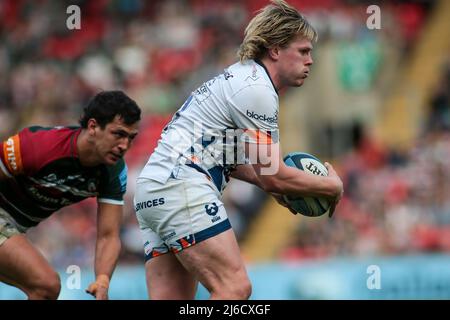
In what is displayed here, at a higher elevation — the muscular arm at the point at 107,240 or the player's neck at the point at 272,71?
the player's neck at the point at 272,71

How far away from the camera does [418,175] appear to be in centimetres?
1358

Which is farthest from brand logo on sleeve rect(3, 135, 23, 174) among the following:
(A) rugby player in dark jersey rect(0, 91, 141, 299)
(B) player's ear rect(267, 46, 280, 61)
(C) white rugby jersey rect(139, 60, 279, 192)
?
(B) player's ear rect(267, 46, 280, 61)

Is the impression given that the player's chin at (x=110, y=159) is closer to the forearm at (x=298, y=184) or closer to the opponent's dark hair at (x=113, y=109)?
the opponent's dark hair at (x=113, y=109)

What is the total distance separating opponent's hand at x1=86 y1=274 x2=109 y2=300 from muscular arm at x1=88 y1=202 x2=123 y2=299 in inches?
4.8

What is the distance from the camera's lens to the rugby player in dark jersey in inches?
264

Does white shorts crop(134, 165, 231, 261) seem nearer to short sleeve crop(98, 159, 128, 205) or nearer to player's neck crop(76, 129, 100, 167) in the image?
player's neck crop(76, 129, 100, 167)

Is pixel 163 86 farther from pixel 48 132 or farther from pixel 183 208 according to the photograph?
pixel 183 208

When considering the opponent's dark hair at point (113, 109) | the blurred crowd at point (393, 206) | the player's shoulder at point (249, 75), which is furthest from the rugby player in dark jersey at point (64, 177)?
the blurred crowd at point (393, 206)

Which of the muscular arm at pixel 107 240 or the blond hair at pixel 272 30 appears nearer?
the blond hair at pixel 272 30

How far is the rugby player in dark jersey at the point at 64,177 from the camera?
6.70 metres

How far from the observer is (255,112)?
5.95 meters

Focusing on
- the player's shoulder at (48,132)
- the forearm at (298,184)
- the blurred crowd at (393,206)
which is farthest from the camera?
the blurred crowd at (393,206)
